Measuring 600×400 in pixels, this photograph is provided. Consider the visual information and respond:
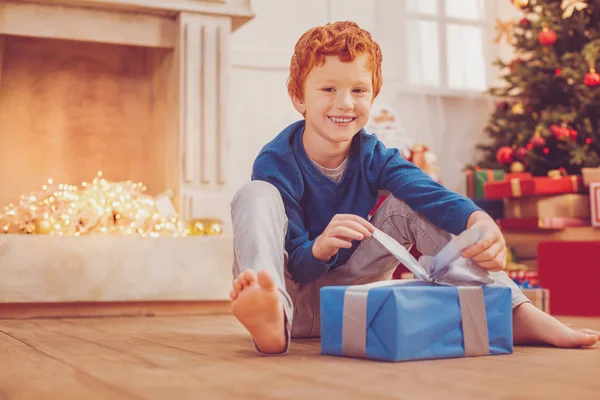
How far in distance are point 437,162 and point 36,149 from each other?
2020 millimetres

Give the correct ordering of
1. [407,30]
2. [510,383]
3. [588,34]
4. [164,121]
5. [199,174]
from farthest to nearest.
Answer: [407,30], [588,34], [164,121], [199,174], [510,383]

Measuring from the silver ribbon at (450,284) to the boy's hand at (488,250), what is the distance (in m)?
0.01

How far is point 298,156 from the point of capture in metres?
1.50

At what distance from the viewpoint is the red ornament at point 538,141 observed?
3611 mm

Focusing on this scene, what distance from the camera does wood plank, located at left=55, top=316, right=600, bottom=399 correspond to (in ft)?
2.90

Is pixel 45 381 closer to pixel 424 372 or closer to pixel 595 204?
pixel 424 372

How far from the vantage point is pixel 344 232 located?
1.23 metres

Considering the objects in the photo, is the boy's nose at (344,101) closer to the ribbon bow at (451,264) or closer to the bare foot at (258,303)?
the ribbon bow at (451,264)

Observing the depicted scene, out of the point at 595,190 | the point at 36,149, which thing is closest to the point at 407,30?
the point at 595,190

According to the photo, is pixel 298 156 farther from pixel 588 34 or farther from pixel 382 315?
pixel 588 34

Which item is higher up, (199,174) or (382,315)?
(199,174)

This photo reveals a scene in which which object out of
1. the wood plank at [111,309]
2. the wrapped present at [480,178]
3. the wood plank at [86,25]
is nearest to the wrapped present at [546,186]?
the wrapped present at [480,178]

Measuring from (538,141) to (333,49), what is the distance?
2419mm

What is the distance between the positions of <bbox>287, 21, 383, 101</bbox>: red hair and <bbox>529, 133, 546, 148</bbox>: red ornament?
230cm
